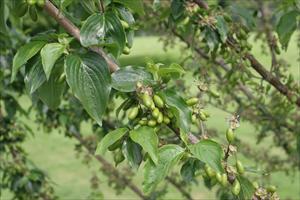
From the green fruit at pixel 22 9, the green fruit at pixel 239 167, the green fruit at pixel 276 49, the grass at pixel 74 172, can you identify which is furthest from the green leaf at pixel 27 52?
the grass at pixel 74 172

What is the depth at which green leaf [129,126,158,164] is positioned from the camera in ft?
5.24

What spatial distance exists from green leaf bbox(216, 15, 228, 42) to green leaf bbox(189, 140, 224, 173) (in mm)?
1190

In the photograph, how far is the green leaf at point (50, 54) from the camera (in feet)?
5.39

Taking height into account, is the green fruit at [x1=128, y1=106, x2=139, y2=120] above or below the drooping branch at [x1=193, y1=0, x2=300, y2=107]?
above

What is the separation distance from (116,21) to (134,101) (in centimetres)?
28

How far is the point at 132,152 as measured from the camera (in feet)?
5.85

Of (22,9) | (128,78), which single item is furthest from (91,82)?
(22,9)

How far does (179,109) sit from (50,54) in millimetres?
443

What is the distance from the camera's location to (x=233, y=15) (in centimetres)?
321

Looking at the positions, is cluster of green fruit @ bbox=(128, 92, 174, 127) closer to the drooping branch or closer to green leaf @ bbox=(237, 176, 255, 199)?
green leaf @ bbox=(237, 176, 255, 199)

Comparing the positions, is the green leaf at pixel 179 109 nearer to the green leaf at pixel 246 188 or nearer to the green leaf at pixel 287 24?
the green leaf at pixel 246 188

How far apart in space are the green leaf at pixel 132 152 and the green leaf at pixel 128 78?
0.57 ft

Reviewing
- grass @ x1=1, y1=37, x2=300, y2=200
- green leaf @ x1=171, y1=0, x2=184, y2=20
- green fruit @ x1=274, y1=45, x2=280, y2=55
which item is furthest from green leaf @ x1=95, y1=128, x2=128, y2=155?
grass @ x1=1, y1=37, x2=300, y2=200

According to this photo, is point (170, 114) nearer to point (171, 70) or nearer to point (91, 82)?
point (171, 70)
